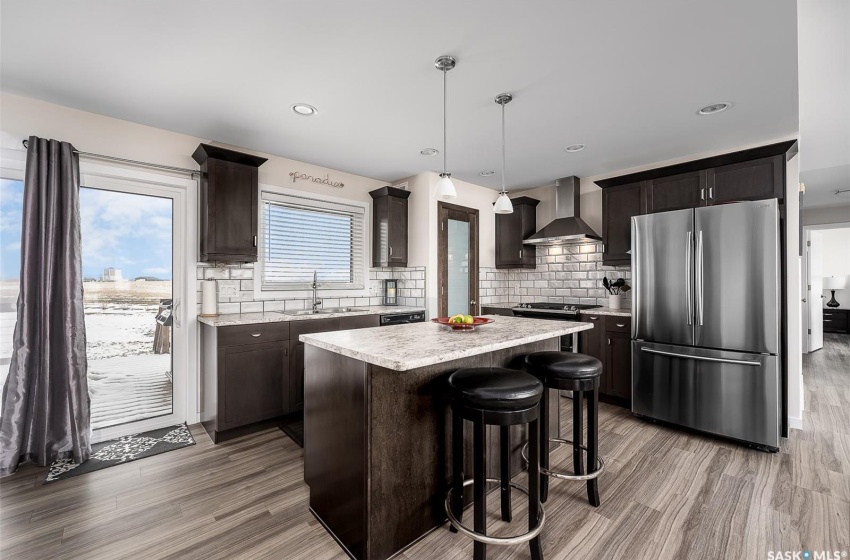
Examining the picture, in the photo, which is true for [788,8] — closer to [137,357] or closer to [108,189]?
[108,189]

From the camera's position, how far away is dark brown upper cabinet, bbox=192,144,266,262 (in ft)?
11.1

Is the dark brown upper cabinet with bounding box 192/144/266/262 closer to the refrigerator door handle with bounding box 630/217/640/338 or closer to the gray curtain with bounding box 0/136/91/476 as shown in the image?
the gray curtain with bounding box 0/136/91/476

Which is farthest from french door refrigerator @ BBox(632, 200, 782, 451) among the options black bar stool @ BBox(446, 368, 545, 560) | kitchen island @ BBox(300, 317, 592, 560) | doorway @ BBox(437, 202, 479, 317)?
black bar stool @ BBox(446, 368, 545, 560)

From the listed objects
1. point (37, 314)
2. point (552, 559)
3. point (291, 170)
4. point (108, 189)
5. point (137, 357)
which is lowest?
point (552, 559)

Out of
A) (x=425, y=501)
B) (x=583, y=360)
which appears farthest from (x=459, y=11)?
(x=425, y=501)

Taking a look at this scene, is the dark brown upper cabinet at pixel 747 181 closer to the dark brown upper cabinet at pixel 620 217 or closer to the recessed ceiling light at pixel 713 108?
the dark brown upper cabinet at pixel 620 217

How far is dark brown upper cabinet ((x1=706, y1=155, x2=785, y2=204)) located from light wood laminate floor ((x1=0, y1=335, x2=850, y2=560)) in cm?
200

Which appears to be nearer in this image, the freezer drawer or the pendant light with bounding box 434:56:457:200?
the pendant light with bounding box 434:56:457:200

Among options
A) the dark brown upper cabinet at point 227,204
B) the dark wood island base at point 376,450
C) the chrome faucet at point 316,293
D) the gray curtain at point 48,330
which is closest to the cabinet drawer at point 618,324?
the dark wood island base at point 376,450

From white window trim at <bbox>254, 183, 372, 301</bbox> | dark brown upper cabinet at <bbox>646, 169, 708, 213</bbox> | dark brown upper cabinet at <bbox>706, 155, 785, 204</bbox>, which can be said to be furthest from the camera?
white window trim at <bbox>254, 183, 372, 301</bbox>

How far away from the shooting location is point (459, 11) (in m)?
2.02

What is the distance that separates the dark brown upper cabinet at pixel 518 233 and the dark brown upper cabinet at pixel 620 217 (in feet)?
3.61

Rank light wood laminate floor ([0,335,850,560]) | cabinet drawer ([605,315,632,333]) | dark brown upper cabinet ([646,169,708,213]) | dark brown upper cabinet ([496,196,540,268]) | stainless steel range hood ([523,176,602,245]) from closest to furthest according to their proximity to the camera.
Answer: light wood laminate floor ([0,335,850,560]), dark brown upper cabinet ([646,169,708,213]), cabinet drawer ([605,315,632,333]), stainless steel range hood ([523,176,602,245]), dark brown upper cabinet ([496,196,540,268])

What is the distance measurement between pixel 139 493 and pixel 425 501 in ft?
5.86
